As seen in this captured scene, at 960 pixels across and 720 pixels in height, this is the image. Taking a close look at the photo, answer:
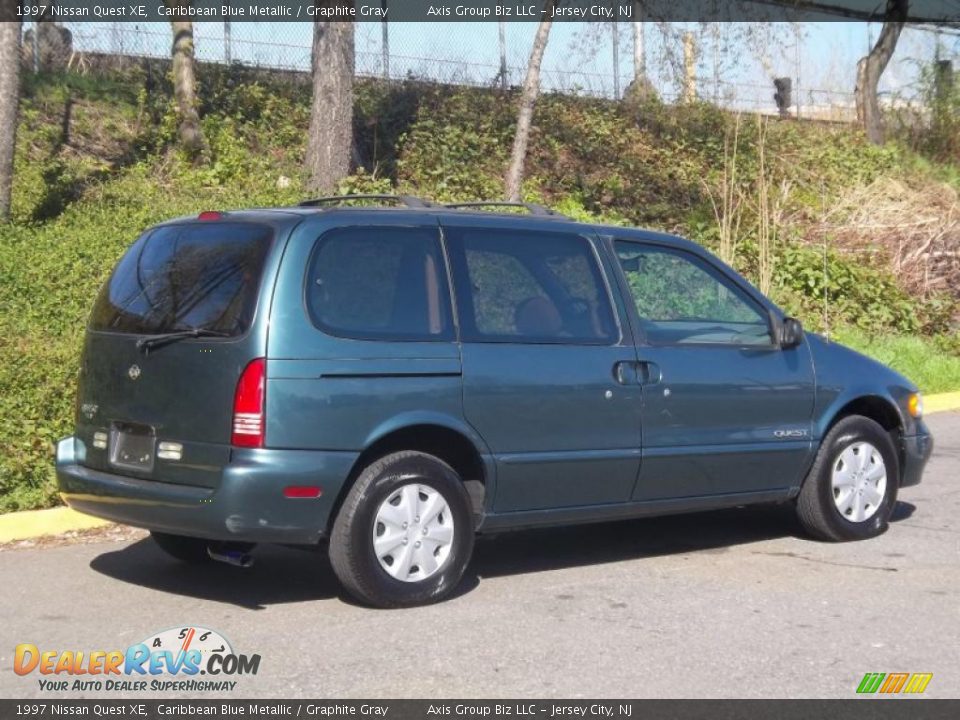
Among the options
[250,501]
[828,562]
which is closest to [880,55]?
[828,562]

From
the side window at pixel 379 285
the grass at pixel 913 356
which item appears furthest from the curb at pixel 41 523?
the grass at pixel 913 356

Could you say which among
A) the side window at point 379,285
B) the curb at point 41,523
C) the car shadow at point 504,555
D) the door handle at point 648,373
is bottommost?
the car shadow at point 504,555

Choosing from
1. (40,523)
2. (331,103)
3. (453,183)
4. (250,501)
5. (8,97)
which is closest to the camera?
(250,501)

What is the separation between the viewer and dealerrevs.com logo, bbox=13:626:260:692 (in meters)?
5.04

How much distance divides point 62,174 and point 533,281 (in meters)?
9.49

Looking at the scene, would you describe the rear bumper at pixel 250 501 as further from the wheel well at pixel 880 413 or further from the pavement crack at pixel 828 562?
the wheel well at pixel 880 413

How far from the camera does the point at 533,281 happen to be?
6.68m

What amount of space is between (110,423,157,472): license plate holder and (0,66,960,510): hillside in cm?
275

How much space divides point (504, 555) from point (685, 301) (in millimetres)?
1718

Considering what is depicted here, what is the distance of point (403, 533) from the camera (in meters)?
6.10

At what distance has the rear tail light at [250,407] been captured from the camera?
5.70 meters

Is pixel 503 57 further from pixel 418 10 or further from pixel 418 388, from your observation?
pixel 418 388

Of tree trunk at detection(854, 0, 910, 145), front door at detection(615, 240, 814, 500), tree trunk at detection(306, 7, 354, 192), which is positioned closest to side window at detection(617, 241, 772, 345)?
front door at detection(615, 240, 814, 500)

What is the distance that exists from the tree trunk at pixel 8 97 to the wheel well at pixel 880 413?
8448 millimetres
